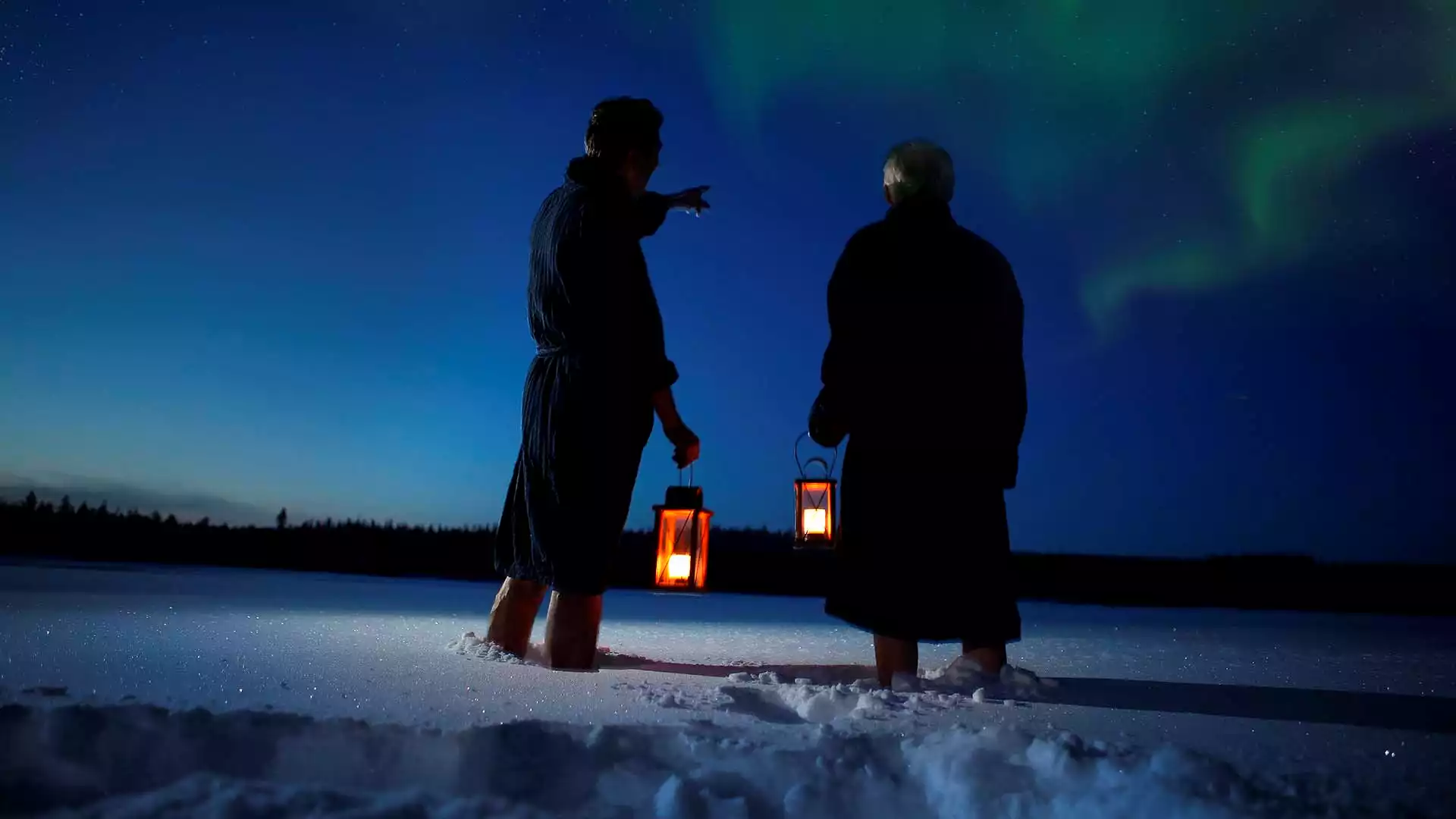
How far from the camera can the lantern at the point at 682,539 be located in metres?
3.07

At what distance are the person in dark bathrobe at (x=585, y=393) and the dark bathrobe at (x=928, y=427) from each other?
23.1 inches

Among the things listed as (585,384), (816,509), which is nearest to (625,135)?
(585,384)

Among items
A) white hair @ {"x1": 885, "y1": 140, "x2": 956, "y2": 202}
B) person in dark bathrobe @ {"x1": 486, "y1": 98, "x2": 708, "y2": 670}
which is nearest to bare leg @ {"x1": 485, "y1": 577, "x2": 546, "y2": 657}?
person in dark bathrobe @ {"x1": 486, "y1": 98, "x2": 708, "y2": 670}

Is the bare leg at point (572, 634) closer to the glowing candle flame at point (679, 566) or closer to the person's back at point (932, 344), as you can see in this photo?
the glowing candle flame at point (679, 566)

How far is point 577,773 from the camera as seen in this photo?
1.37 metres

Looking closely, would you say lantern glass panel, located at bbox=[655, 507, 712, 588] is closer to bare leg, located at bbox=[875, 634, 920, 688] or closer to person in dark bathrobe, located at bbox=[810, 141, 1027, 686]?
person in dark bathrobe, located at bbox=[810, 141, 1027, 686]

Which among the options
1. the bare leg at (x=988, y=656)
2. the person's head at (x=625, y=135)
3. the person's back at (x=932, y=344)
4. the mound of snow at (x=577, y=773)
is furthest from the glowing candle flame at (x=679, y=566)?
the mound of snow at (x=577, y=773)

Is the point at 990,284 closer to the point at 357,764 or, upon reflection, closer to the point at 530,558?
the point at 530,558

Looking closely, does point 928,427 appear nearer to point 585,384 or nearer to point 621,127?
point 585,384

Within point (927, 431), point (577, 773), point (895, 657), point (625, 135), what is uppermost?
point (625, 135)

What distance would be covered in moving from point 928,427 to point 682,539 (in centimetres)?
106

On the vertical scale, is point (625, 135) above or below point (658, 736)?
above

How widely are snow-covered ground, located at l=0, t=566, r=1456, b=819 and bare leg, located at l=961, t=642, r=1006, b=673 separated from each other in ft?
0.42

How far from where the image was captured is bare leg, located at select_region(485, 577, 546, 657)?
2.72m
